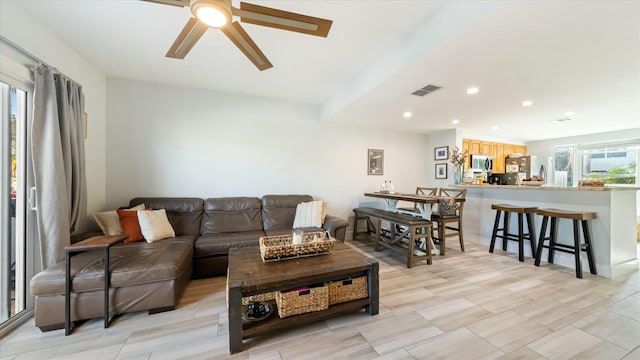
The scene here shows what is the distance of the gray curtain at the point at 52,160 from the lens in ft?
6.52

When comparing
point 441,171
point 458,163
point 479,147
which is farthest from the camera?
point 479,147

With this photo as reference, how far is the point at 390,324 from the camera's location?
1.82 metres

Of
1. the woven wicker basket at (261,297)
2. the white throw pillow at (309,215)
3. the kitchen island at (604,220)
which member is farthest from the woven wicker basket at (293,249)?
the kitchen island at (604,220)

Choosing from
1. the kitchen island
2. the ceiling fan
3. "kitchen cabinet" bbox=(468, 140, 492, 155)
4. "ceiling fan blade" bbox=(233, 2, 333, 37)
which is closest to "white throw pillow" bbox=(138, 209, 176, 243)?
the ceiling fan

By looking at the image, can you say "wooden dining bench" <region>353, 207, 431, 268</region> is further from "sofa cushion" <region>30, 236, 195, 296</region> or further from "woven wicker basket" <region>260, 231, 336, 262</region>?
"sofa cushion" <region>30, 236, 195, 296</region>

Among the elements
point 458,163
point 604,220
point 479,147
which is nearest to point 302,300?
point 604,220

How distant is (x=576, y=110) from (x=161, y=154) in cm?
668

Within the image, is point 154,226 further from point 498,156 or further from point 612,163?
point 612,163

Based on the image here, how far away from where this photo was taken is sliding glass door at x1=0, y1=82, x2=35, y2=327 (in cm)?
187

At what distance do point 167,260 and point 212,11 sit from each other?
6.54 feet

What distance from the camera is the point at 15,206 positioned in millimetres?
1967

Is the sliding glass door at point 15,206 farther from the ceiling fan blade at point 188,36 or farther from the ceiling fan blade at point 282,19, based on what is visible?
the ceiling fan blade at point 282,19

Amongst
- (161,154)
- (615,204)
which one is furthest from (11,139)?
(615,204)

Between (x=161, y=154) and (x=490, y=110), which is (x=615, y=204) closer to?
(x=490, y=110)
